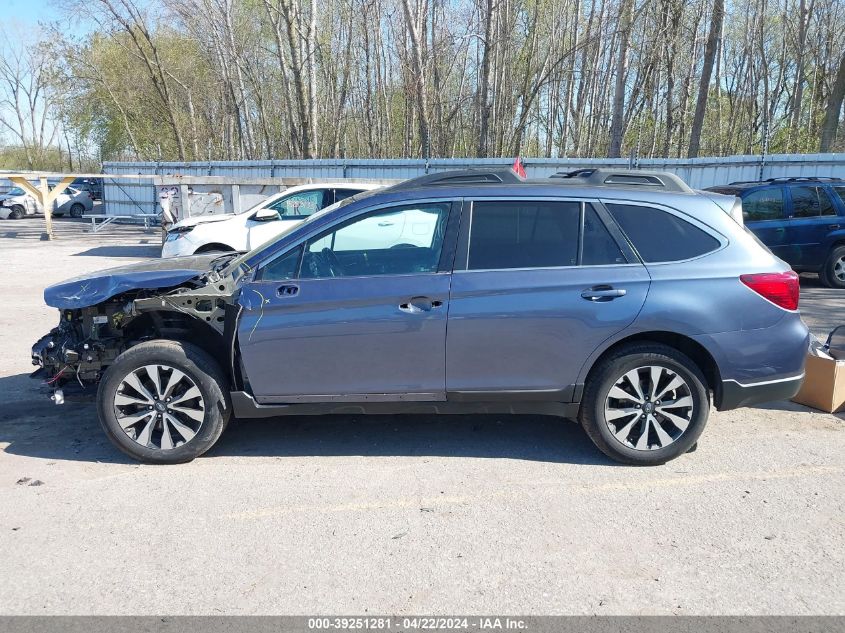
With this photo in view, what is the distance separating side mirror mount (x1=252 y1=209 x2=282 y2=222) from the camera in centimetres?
1078

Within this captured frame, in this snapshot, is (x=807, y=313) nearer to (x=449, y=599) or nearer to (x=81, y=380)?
(x=449, y=599)

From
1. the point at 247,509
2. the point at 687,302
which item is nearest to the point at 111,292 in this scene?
the point at 247,509

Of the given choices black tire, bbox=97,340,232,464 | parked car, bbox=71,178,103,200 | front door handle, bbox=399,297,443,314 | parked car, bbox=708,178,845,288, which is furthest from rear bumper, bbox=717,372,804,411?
parked car, bbox=71,178,103,200

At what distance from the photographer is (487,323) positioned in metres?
4.07

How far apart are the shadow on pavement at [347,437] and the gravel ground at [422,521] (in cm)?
2

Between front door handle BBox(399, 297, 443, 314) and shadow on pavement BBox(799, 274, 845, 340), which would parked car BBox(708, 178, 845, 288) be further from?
front door handle BBox(399, 297, 443, 314)

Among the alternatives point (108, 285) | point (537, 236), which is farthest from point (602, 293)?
point (108, 285)

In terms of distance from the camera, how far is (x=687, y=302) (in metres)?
4.09

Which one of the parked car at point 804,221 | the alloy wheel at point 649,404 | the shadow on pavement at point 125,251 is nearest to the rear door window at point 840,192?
the parked car at point 804,221

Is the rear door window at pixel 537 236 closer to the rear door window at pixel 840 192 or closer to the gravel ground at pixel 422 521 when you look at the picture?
the gravel ground at pixel 422 521

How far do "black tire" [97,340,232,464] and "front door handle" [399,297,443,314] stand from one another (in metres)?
1.32

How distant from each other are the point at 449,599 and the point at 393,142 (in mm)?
38175

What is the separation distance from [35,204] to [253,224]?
28.6 metres

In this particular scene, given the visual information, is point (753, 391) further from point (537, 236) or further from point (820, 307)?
point (820, 307)
